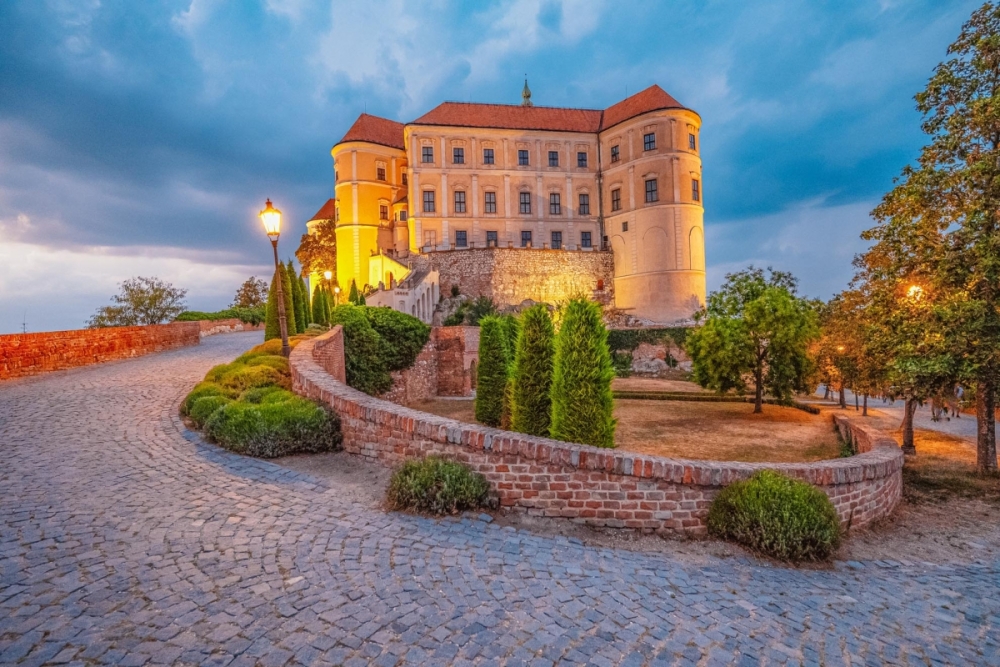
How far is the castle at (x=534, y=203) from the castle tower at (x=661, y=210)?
10cm

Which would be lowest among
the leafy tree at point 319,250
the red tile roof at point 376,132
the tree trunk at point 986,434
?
the tree trunk at point 986,434

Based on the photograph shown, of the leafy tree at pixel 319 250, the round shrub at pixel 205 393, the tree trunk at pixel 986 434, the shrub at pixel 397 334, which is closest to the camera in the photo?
the round shrub at pixel 205 393

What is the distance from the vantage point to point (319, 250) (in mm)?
52375

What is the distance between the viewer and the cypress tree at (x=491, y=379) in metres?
16.7

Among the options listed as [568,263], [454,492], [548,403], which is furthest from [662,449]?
[568,263]

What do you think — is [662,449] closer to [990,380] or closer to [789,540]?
[990,380]

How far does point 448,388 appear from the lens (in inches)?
925

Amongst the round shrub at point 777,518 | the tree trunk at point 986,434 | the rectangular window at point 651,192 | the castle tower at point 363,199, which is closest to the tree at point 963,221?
the tree trunk at point 986,434

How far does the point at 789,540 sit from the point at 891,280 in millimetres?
9693

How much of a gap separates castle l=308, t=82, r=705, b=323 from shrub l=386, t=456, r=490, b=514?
36.3m

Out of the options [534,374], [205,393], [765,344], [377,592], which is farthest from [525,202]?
[377,592]

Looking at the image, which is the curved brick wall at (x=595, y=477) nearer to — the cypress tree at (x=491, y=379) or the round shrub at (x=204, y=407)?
the round shrub at (x=204, y=407)

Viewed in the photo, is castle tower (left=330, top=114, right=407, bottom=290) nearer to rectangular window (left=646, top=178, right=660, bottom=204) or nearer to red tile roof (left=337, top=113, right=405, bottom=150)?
red tile roof (left=337, top=113, right=405, bottom=150)

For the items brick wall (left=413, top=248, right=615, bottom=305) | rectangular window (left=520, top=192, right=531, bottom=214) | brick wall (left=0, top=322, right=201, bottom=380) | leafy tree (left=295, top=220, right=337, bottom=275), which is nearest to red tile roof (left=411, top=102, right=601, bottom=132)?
rectangular window (left=520, top=192, right=531, bottom=214)
